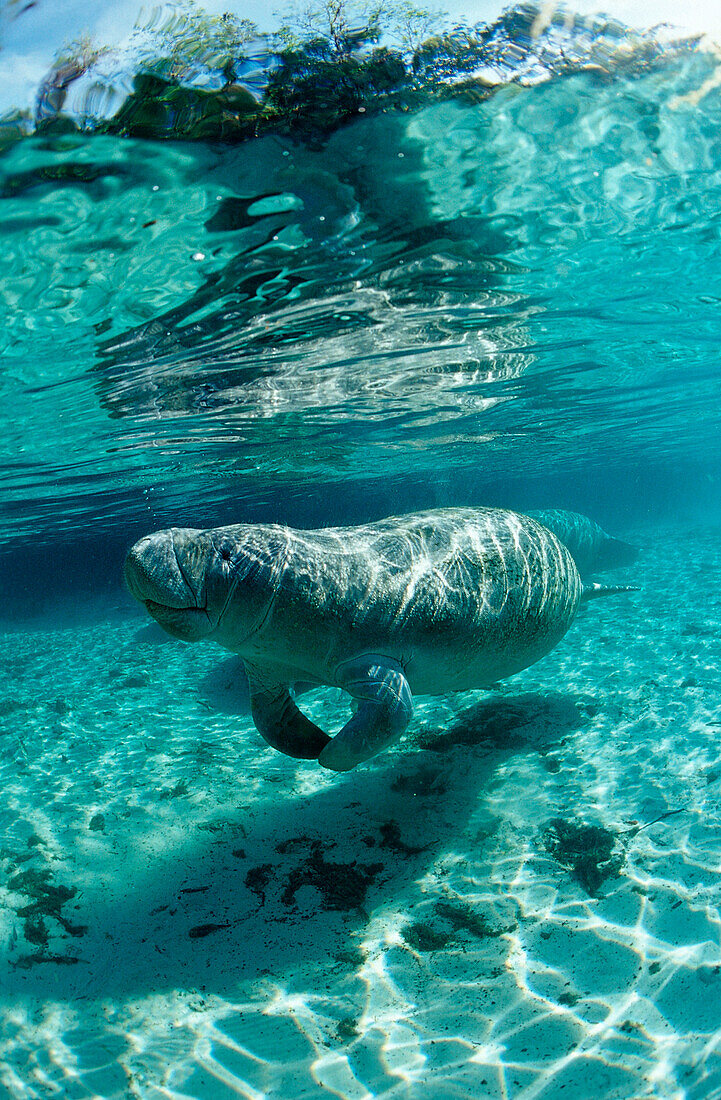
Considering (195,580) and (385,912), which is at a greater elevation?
(195,580)

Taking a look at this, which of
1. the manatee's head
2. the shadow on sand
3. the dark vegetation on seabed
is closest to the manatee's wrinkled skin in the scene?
the manatee's head

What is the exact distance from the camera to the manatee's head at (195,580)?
3082mm

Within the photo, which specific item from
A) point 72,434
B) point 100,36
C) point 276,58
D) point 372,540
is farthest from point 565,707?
point 72,434

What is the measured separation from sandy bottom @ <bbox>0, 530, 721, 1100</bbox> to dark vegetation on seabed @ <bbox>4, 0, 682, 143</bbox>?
5.38m

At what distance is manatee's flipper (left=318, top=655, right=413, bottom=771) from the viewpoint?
358cm

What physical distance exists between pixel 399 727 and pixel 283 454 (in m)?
15.2

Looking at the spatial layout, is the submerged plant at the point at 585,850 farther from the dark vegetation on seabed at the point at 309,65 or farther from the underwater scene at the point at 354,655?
the dark vegetation on seabed at the point at 309,65

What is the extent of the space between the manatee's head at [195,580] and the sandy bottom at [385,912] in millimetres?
1887

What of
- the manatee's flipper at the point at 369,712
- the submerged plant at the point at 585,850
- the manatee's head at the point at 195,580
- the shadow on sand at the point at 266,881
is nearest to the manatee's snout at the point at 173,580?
the manatee's head at the point at 195,580

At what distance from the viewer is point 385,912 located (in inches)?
150

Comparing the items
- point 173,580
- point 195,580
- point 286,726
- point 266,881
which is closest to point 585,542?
point 286,726

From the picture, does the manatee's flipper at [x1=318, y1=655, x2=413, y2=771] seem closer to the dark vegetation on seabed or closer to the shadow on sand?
the shadow on sand

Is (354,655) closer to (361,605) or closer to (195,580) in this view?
(361,605)

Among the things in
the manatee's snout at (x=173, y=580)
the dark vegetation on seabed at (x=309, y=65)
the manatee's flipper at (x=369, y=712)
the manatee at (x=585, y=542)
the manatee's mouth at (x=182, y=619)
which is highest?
the dark vegetation on seabed at (x=309, y=65)
